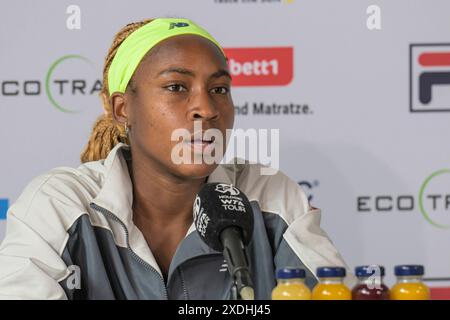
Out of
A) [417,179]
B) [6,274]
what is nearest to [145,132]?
[6,274]

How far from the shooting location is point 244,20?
7.84 ft

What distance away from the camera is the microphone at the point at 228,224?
1.08 metres

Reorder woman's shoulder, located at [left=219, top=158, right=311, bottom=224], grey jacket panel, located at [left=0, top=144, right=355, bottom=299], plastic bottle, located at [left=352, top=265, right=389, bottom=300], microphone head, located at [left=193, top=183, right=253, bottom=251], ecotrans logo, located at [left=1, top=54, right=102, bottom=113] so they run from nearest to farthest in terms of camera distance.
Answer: plastic bottle, located at [left=352, top=265, right=389, bottom=300] → microphone head, located at [left=193, top=183, right=253, bottom=251] → grey jacket panel, located at [left=0, top=144, right=355, bottom=299] → woman's shoulder, located at [left=219, top=158, right=311, bottom=224] → ecotrans logo, located at [left=1, top=54, right=102, bottom=113]

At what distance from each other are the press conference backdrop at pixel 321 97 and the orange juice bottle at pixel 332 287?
1372 mm

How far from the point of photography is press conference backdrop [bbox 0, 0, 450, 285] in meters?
2.38

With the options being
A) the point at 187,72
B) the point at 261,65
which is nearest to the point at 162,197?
the point at 187,72

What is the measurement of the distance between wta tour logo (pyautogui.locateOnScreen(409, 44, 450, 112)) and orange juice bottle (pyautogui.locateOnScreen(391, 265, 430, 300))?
1.45 m

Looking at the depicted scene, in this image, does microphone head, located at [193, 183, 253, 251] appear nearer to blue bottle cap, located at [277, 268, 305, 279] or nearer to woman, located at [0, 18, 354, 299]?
blue bottle cap, located at [277, 268, 305, 279]

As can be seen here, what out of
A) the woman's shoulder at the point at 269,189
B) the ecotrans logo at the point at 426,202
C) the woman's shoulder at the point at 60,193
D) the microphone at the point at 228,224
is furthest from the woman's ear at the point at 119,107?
the ecotrans logo at the point at 426,202

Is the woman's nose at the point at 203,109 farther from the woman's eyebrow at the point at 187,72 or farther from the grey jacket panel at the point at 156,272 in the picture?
the grey jacket panel at the point at 156,272

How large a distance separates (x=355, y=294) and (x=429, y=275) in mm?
1468

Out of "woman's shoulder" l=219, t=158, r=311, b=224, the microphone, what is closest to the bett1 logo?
"woman's shoulder" l=219, t=158, r=311, b=224

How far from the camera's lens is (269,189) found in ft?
5.91

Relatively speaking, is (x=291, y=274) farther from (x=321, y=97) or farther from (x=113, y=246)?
(x=321, y=97)
